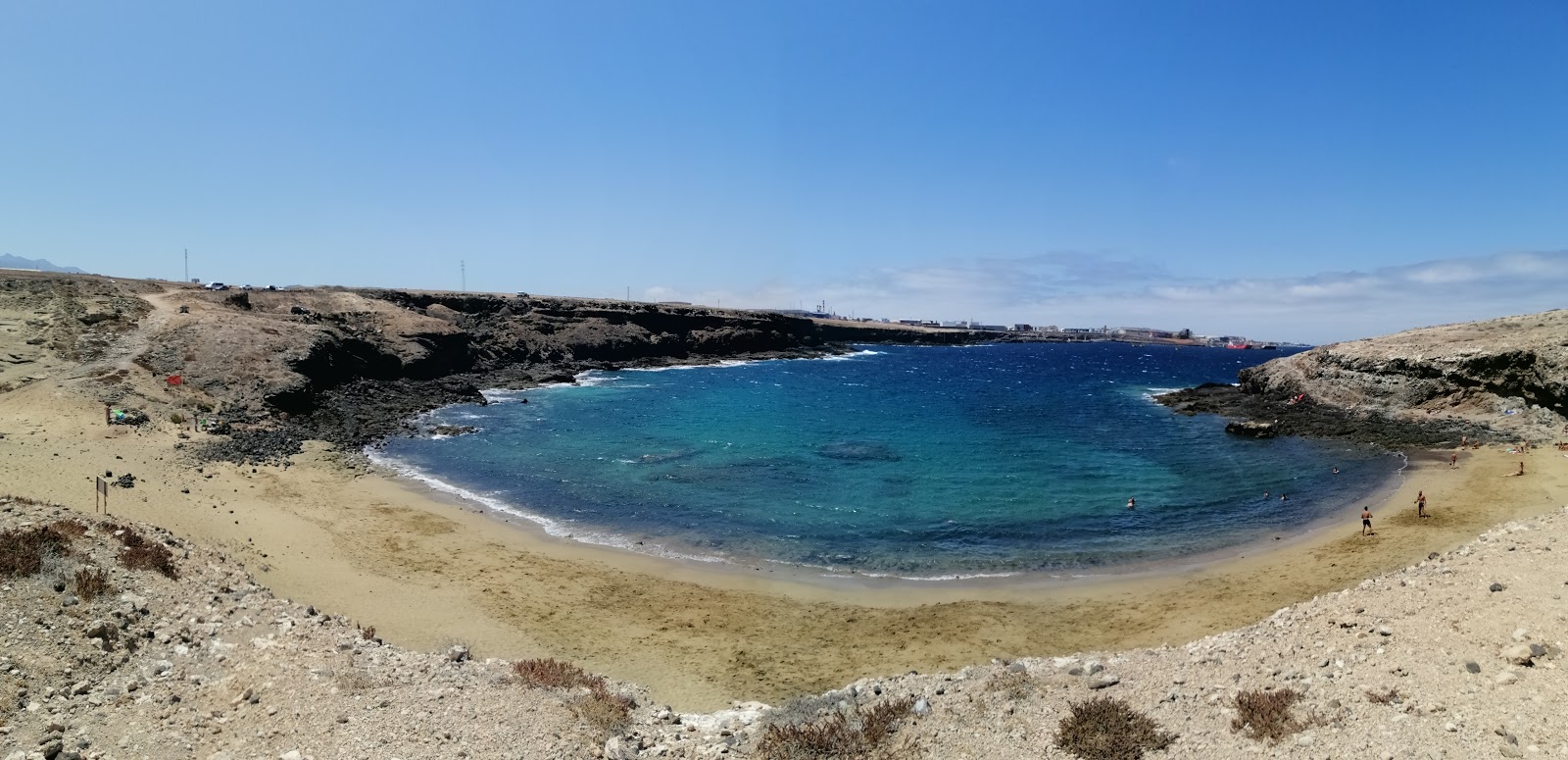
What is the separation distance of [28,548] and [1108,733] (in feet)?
61.9

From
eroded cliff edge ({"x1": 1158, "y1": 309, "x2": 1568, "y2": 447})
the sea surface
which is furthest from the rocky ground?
eroded cliff edge ({"x1": 1158, "y1": 309, "x2": 1568, "y2": 447})

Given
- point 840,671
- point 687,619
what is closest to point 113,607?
point 687,619

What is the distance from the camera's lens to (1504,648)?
36.0 ft

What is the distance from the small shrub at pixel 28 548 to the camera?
1216 centimetres

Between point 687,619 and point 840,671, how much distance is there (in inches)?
184

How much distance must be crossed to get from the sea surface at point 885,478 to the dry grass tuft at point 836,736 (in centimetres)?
1164

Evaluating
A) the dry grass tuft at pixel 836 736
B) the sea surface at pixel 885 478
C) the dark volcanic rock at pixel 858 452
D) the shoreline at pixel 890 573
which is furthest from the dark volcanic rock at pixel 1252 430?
the dry grass tuft at pixel 836 736

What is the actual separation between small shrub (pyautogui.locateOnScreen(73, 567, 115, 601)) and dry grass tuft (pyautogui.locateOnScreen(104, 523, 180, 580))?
911mm

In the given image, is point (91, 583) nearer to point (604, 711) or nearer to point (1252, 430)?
point (604, 711)

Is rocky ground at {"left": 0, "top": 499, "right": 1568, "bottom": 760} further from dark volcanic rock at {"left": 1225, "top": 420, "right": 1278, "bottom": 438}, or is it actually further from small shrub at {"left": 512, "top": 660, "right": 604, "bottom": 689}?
dark volcanic rock at {"left": 1225, "top": 420, "right": 1278, "bottom": 438}

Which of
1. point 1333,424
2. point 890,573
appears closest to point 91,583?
point 890,573

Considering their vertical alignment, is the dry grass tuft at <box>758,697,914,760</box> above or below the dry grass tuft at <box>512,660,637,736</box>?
above

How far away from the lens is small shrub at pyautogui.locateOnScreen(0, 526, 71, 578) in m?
12.2

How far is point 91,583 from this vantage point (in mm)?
12516
